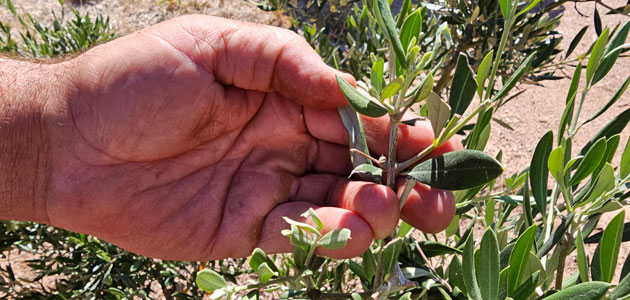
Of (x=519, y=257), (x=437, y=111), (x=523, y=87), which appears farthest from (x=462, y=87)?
(x=523, y=87)

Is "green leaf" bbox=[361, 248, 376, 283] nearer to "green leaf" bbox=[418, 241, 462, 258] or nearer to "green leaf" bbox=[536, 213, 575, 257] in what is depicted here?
"green leaf" bbox=[418, 241, 462, 258]

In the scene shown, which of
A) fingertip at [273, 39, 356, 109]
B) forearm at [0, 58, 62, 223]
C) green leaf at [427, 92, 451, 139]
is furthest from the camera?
forearm at [0, 58, 62, 223]

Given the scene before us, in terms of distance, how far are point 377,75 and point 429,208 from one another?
39 cm

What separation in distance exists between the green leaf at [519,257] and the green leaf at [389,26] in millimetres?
320

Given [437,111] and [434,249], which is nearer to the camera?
[437,111]

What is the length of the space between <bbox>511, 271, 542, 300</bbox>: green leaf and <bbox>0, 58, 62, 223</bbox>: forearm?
124 cm

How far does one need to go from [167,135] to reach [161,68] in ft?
0.58

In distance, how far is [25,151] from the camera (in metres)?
1.45

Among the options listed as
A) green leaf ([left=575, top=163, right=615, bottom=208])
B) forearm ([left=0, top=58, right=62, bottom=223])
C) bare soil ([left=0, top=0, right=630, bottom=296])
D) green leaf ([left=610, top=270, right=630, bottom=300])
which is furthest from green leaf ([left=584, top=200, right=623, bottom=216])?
bare soil ([left=0, top=0, right=630, bottom=296])

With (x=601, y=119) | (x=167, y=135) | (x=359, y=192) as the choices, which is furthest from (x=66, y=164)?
(x=601, y=119)

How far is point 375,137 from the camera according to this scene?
1.29 meters

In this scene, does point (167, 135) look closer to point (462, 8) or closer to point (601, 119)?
point (462, 8)

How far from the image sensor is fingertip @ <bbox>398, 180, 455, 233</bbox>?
114 cm

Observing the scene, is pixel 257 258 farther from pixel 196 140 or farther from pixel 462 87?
pixel 196 140
